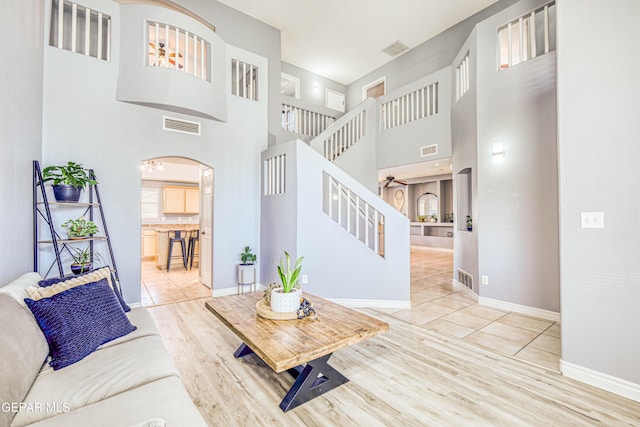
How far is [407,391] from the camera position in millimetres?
2057

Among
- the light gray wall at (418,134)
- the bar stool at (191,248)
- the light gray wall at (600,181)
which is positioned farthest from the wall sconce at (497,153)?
the bar stool at (191,248)

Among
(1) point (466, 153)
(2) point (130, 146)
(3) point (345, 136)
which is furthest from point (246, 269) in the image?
(1) point (466, 153)

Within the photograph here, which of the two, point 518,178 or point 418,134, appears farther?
point 418,134

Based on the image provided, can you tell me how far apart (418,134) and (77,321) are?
19.6ft

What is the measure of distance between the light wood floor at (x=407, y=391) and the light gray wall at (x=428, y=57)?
611cm

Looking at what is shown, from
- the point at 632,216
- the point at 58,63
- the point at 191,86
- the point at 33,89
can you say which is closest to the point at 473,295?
the point at 632,216

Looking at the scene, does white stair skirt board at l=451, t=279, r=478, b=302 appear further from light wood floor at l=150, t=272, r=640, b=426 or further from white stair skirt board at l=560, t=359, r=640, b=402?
white stair skirt board at l=560, t=359, r=640, b=402

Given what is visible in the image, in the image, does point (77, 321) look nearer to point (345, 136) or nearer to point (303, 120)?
point (345, 136)

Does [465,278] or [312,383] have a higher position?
[465,278]

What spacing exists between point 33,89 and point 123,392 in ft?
11.4

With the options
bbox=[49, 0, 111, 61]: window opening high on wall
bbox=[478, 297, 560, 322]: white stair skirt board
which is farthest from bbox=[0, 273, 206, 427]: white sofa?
bbox=[478, 297, 560, 322]: white stair skirt board

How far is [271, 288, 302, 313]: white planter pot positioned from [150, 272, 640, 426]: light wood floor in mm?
557

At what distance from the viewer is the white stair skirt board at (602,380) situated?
197 cm

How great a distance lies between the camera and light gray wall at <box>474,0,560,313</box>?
349 cm
